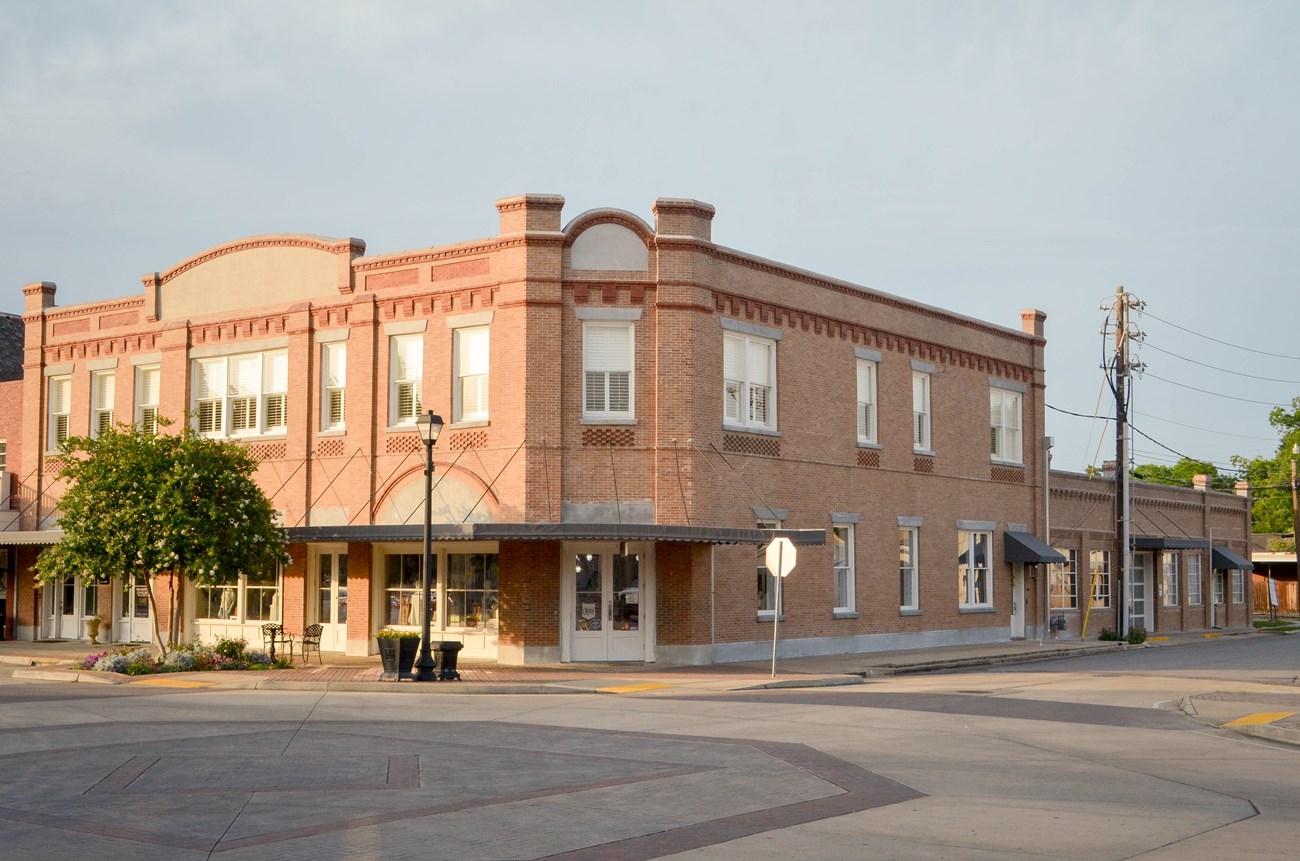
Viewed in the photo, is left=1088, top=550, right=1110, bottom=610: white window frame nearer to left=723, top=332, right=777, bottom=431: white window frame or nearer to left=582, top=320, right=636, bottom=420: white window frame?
left=723, top=332, right=777, bottom=431: white window frame

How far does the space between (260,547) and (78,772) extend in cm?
1597

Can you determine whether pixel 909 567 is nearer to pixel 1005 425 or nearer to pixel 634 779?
pixel 1005 425

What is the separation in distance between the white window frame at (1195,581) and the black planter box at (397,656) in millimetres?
36593

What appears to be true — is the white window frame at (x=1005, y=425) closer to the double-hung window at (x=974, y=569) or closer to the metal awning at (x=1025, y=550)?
the metal awning at (x=1025, y=550)

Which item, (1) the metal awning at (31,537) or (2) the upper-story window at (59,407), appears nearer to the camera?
(1) the metal awning at (31,537)

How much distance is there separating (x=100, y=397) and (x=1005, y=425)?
26.0 metres

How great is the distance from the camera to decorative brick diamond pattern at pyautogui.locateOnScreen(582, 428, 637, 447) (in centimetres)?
2919

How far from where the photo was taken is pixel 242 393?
114ft

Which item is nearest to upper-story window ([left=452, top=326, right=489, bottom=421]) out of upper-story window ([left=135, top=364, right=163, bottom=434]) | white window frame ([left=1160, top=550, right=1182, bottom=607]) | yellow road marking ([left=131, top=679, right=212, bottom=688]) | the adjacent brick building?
the adjacent brick building

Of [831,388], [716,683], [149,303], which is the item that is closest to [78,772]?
[716,683]

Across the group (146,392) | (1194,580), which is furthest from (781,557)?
(1194,580)

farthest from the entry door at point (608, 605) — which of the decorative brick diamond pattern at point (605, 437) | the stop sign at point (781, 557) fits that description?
the stop sign at point (781, 557)

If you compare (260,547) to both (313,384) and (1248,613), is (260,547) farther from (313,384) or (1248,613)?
(1248,613)

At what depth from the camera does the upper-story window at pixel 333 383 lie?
32.8m
